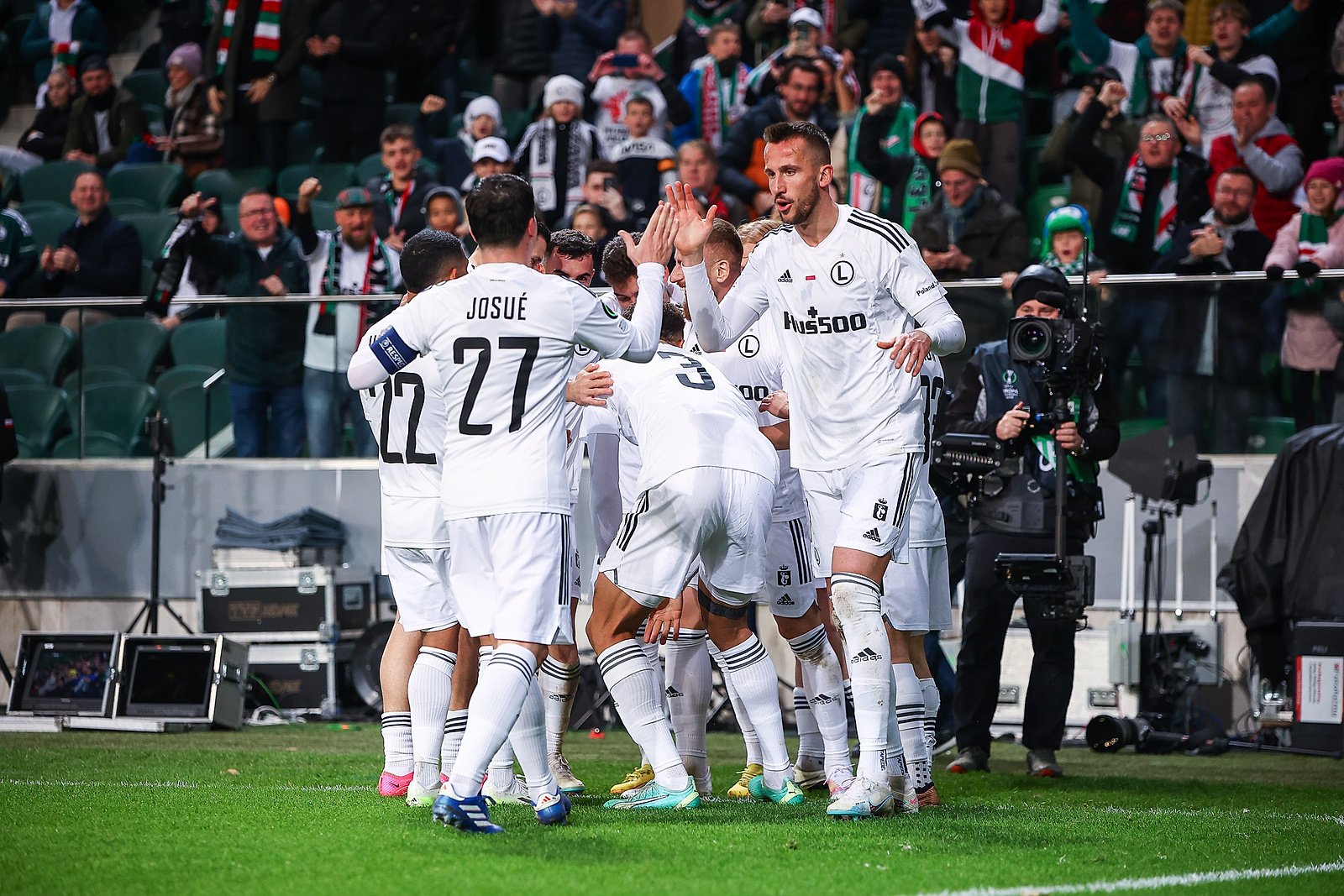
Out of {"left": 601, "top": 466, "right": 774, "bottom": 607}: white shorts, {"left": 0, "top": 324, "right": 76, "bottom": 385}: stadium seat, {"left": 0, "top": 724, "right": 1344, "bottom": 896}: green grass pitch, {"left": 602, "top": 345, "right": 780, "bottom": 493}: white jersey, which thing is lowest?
{"left": 0, "top": 724, "right": 1344, "bottom": 896}: green grass pitch

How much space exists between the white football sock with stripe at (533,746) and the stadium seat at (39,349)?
769 centimetres

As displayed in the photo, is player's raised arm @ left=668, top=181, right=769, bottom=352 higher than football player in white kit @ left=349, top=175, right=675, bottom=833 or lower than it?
higher

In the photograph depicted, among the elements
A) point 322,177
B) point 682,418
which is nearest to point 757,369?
point 682,418

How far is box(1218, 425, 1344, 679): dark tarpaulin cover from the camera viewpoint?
935cm

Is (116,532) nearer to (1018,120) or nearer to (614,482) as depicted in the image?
(614,482)

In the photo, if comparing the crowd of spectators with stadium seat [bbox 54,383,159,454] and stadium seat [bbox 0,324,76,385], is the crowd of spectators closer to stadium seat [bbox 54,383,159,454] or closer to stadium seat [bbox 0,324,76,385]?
stadium seat [bbox 0,324,76,385]

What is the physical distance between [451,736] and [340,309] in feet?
19.5

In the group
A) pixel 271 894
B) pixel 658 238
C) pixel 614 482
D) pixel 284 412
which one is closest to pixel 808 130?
pixel 658 238

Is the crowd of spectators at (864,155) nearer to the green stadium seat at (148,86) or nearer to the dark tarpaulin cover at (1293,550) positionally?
the dark tarpaulin cover at (1293,550)

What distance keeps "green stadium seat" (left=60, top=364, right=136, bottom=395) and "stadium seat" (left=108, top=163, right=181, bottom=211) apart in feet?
13.7

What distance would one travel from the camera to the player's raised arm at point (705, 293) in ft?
19.6

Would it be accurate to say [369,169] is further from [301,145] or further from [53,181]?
[53,181]

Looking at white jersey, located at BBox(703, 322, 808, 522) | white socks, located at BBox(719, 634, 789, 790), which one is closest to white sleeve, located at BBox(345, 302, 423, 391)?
white socks, located at BBox(719, 634, 789, 790)

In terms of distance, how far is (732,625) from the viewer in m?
6.36
